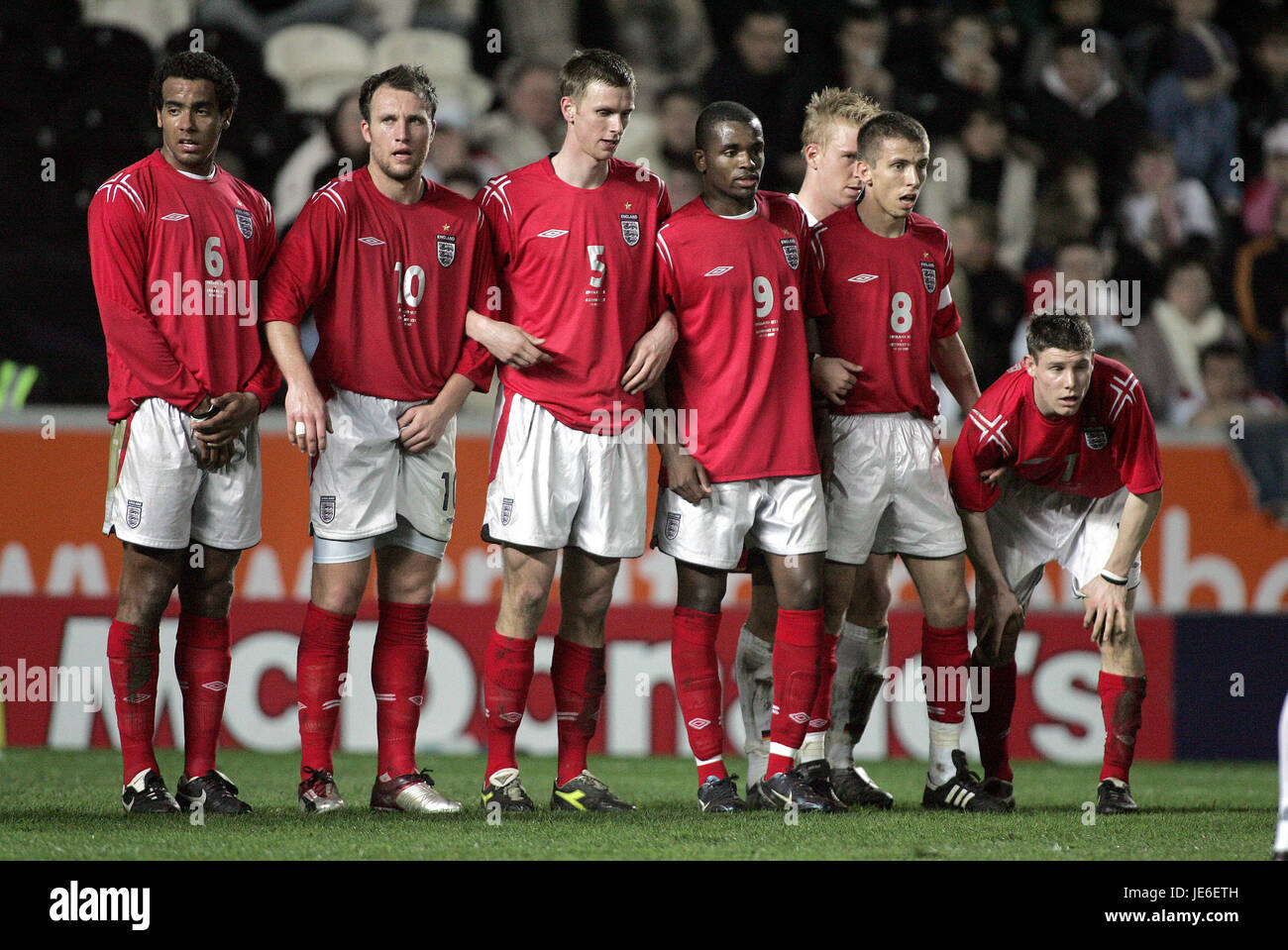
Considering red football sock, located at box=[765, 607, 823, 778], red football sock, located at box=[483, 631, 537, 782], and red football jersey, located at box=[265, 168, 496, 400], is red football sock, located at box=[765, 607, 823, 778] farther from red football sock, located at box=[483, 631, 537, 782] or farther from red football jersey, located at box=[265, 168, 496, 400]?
red football jersey, located at box=[265, 168, 496, 400]

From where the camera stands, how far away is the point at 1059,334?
4.38 m

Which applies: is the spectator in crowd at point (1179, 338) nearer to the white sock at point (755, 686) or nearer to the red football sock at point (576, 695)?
the white sock at point (755, 686)

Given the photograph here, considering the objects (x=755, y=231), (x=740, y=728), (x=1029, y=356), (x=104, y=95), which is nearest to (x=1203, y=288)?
(x=740, y=728)

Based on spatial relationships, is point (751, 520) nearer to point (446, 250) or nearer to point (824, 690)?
point (824, 690)

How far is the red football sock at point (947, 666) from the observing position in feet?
14.9

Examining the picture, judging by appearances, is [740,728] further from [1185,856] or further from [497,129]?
[497,129]

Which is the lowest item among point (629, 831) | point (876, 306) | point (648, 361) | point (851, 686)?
point (629, 831)

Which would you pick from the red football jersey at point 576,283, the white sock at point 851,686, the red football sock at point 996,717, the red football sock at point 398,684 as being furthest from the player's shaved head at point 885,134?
the red football sock at point 398,684

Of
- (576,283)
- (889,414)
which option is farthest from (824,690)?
(576,283)

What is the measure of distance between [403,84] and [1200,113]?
7263 millimetres

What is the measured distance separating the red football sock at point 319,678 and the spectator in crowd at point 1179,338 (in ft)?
18.3

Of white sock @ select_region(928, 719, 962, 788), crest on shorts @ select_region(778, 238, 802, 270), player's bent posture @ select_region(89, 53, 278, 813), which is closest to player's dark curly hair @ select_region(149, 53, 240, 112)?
player's bent posture @ select_region(89, 53, 278, 813)

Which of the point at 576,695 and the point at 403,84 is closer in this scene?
the point at 403,84

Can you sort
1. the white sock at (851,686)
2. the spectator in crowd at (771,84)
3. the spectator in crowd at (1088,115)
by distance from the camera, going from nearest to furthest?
the white sock at (851,686), the spectator in crowd at (771,84), the spectator in crowd at (1088,115)
